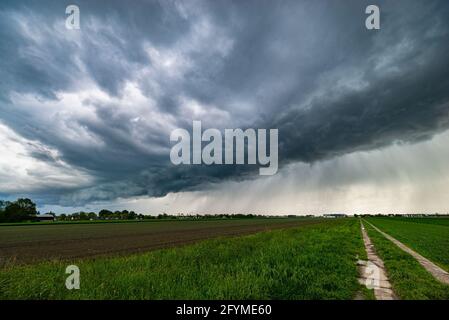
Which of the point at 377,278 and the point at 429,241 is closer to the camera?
the point at 377,278

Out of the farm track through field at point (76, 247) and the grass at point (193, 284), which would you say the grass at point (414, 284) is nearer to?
the grass at point (193, 284)

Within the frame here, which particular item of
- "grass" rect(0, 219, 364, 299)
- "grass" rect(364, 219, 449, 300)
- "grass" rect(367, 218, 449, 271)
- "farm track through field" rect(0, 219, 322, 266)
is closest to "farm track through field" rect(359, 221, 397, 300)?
"grass" rect(364, 219, 449, 300)

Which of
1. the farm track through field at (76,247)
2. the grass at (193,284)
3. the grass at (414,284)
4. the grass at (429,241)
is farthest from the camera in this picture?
the farm track through field at (76,247)

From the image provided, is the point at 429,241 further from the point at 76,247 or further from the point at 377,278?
the point at 76,247

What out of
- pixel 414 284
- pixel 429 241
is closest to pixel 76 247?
pixel 414 284

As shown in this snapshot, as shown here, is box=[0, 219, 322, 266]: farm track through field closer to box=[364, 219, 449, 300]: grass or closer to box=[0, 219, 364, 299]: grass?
box=[0, 219, 364, 299]: grass

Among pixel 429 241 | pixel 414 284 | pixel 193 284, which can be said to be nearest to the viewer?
pixel 193 284

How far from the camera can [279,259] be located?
42.8 feet

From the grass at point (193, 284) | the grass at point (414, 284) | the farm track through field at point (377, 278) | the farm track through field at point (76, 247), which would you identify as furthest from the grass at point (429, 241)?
the farm track through field at point (76, 247)

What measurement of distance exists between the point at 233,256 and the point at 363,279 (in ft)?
20.8

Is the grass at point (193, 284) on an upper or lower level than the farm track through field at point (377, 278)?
upper
